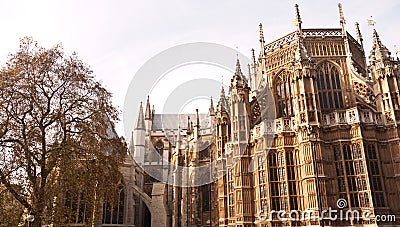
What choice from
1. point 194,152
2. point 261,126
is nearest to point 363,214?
point 261,126

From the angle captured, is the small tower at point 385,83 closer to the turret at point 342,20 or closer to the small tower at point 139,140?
the turret at point 342,20

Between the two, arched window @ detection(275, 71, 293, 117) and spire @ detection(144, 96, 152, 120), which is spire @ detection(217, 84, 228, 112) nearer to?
arched window @ detection(275, 71, 293, 117)

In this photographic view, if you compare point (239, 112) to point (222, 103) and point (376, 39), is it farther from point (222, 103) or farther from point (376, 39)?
point (376, 39)

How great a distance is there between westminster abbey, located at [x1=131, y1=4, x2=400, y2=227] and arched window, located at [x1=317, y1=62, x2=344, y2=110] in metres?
0.08

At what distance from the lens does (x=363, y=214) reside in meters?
21.5

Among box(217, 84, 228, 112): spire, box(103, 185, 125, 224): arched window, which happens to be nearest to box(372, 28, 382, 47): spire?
box(217, 84, 228, 112): spire

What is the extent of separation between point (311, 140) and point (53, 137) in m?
16.4

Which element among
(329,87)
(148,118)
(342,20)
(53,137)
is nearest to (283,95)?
(329,87)

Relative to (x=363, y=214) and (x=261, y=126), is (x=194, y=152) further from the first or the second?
(x=363, y=214)

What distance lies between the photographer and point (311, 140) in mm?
23000

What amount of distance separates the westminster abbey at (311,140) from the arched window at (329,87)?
3.3 inches

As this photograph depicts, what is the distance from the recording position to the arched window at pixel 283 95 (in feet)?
97.5

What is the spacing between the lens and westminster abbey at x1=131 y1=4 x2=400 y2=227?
22203mm

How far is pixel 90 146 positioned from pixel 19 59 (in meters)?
5.68
